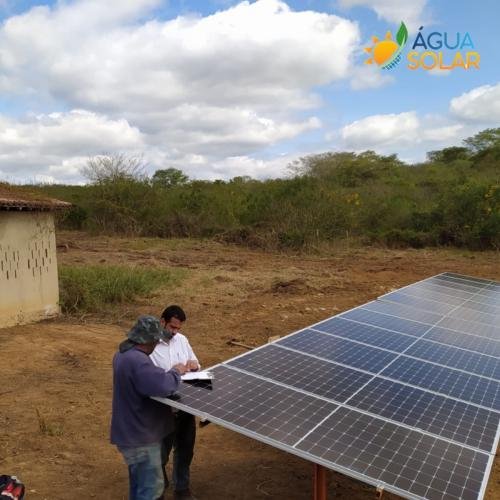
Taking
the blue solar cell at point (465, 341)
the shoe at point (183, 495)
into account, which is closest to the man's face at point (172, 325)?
the shoe at point (183, 495)

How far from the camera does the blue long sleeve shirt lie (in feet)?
11.3

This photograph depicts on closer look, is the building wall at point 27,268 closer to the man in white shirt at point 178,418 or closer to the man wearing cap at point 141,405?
the man in white shirt at point 178,418

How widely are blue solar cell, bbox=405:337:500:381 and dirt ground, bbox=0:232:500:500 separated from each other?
1.19 m

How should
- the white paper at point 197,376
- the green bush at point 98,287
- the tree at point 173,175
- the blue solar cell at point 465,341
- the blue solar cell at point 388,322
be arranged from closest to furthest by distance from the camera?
1. the white paper at point 197,376
2. the blue solar cell at point 465,341
3. the blue solar cell at point 388,322
4. the green bush at point 98,287
5. the tree at point 173,175

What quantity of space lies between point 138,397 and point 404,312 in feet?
15.3

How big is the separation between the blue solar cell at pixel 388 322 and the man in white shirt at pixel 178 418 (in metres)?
2.85

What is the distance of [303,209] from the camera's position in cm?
2312

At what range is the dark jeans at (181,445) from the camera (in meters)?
4.30

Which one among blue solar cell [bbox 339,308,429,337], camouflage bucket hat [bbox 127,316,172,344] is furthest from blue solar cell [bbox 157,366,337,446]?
blue solar cell [bbox 339,308,429,337]

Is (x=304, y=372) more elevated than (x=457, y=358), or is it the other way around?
(x=304, y=372)

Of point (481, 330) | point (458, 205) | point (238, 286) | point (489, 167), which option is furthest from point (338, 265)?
point (489, 167)

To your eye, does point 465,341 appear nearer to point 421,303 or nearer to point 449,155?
point 421,303

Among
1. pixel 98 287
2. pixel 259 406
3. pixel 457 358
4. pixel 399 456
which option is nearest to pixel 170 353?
pixel 259 406

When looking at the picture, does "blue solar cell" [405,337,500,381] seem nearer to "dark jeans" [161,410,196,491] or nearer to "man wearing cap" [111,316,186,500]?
"dark jeans" [161,410,196,491]
